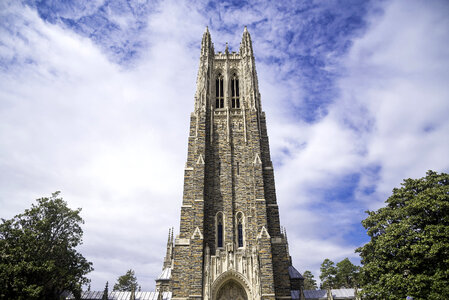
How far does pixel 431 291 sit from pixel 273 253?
941 cm

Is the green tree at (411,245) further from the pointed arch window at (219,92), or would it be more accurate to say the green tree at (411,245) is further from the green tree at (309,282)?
the green tree at (309,282)

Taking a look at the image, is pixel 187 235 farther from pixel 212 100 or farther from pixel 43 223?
pixel 212 100

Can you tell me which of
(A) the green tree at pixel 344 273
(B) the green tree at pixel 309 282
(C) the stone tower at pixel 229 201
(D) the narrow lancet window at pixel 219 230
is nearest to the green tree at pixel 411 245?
(C) the stone tower at pixel 229 201

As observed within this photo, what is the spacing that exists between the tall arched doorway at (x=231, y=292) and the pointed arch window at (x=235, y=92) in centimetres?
1610

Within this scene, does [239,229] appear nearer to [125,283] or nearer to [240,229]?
[240,229]

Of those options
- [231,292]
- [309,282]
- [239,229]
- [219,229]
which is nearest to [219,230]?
[219,229]

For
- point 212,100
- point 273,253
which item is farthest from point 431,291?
point 212,100

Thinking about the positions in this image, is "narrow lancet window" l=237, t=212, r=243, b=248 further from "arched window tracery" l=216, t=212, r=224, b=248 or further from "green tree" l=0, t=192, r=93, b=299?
"green tree" l=0, t=192, r=93, b=299

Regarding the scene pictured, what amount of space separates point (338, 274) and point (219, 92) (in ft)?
109

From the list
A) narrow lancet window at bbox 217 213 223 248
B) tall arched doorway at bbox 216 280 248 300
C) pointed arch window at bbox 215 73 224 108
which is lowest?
tall arched doorway at bbox 216 280 248 300

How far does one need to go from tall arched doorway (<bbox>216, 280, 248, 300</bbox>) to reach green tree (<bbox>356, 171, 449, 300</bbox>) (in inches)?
305

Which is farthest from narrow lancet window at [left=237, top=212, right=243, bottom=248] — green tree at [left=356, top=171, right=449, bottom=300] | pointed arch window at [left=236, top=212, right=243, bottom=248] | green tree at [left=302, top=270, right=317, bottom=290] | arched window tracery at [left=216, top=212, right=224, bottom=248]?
green tree at [left=302, top=270, right=317, bottom=290]

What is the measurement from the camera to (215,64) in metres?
29.8

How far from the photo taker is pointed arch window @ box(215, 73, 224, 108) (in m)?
28.0
